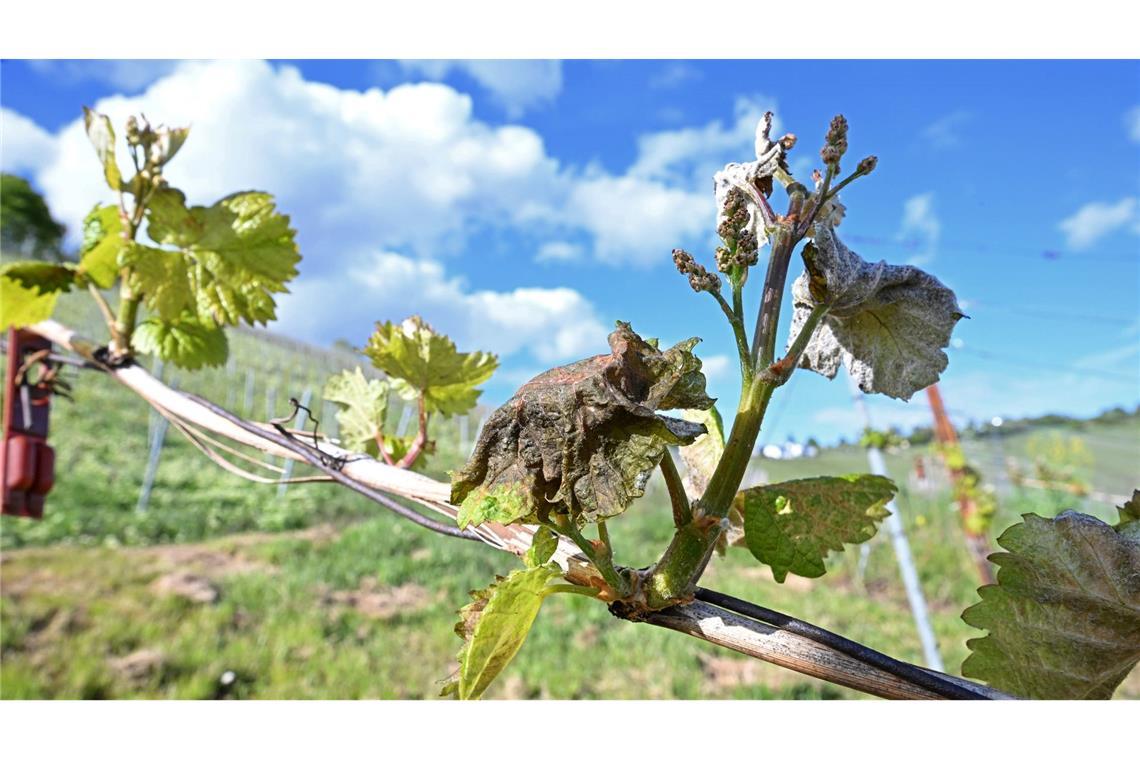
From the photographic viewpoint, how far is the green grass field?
13.2ft

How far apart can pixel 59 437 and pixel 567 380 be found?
860 cm

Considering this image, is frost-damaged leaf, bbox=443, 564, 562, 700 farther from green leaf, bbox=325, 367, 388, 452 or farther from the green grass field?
the green grass field

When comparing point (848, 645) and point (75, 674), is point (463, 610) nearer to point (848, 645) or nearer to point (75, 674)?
point (848, 645)

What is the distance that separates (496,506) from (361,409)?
0.37 m

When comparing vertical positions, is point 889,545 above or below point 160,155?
above

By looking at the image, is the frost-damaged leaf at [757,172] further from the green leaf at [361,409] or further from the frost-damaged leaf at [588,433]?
the green leaf at [361,409]

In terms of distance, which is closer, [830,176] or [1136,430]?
[830,176]

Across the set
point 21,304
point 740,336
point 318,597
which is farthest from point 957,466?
point 740,336

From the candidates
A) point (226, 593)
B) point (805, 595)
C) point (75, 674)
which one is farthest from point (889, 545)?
point (75, 674)

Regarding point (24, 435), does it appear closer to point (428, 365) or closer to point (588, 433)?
point (428, 365)

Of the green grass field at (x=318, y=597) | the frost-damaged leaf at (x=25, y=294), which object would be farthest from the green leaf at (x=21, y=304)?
the green grass field at (x=318, y=597)

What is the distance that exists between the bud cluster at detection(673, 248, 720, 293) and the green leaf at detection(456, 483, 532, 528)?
100 millimetres

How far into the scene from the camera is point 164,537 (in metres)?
6.25

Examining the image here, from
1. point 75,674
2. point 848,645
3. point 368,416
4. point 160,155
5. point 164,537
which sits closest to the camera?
point 848,645
